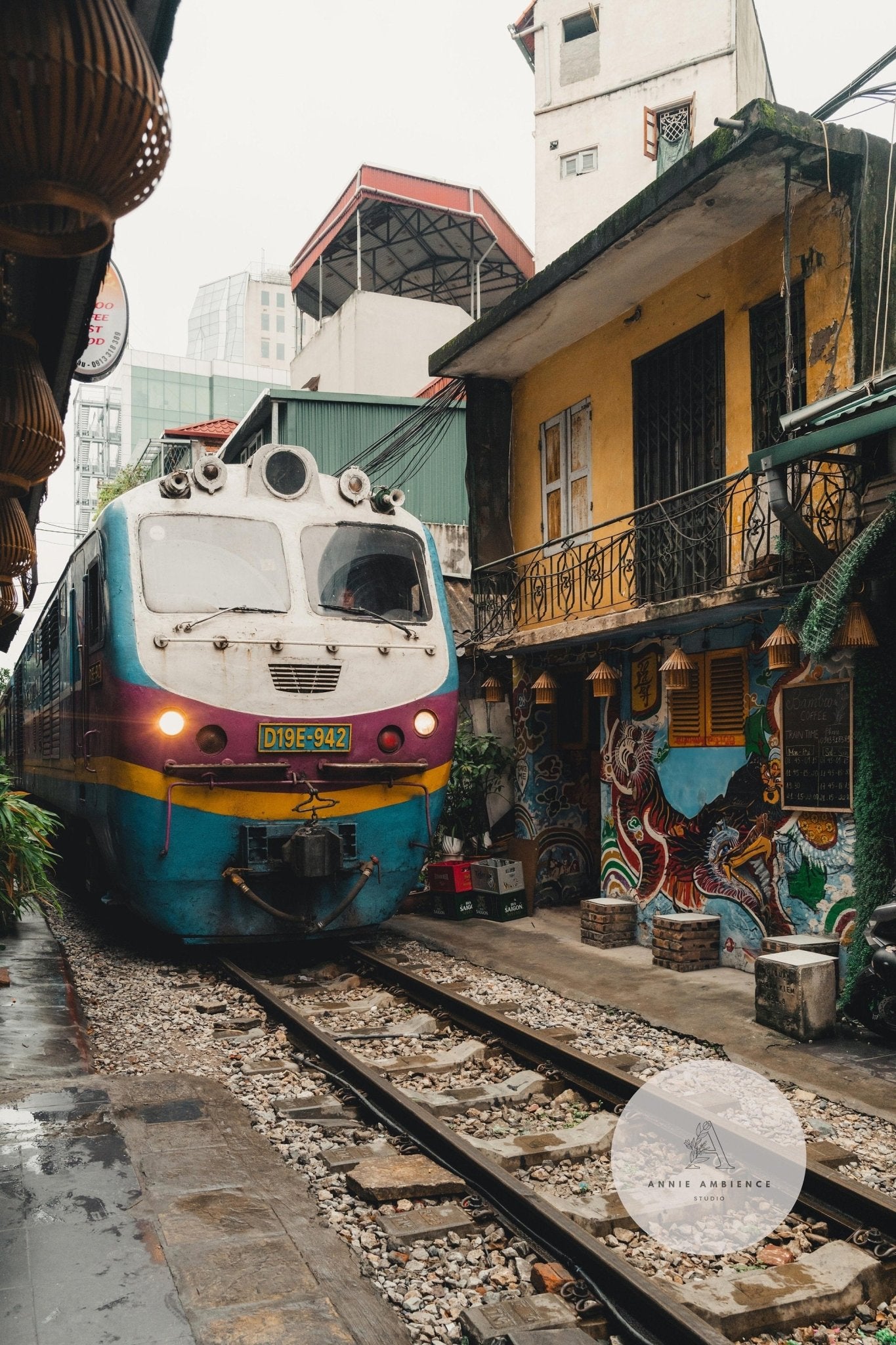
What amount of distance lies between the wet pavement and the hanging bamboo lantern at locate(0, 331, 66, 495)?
2.41 m

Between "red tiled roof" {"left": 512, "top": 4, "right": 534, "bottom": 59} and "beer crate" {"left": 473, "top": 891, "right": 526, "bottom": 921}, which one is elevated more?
"red tiled roof" {"left": 512, "top": 4, "right": 534, "bottom": 59}

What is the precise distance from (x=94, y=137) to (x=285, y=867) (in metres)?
6.48

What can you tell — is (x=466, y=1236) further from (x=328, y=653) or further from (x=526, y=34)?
(x=526, y=34)

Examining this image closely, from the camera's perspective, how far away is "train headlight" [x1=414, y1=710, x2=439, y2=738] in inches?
339

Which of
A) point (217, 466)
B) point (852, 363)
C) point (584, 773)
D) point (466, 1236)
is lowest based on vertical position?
point (466, 1236)

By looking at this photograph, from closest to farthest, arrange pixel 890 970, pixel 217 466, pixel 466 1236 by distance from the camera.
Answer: pixel 466 1236
pixel 890 970
pixel 217 466

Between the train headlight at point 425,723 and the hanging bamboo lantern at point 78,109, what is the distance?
6526 millimetres

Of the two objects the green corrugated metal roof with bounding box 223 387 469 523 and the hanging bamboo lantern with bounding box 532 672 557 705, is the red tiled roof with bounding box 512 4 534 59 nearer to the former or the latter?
the green corrugated metal roof with bounding box 223 387 469 523

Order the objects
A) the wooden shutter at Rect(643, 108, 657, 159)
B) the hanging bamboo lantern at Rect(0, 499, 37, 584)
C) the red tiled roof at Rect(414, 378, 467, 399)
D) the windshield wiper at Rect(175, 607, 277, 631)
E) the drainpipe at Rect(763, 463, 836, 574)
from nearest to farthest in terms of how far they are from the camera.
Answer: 1. the hanging bamboo lantern at Rect(0, 499, 37, 584)
2. the drainpipe at Rect(763, 463, 836, 574)
3. the windshield wiper at Rect(175, 607, 277, 631)
4. the red tiled roof at Rect(414, 378, 467, 399)
5. the wooden shutter at Rect(643, 108, 657, 159)

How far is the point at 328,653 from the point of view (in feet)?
27.0

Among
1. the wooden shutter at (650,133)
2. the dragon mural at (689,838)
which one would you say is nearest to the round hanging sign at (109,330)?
the dragon mural at (689,838)

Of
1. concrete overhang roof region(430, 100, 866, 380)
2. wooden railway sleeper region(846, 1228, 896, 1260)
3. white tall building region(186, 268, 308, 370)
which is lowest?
wooden railway sleeper region(846, 1228, 896, 1260)

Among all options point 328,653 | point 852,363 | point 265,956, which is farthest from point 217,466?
point 852,363

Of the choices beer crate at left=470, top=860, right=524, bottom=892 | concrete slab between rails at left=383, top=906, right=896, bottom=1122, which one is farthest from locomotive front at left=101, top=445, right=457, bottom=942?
beer crate at left=470, top=860, right=524, bottom=892
